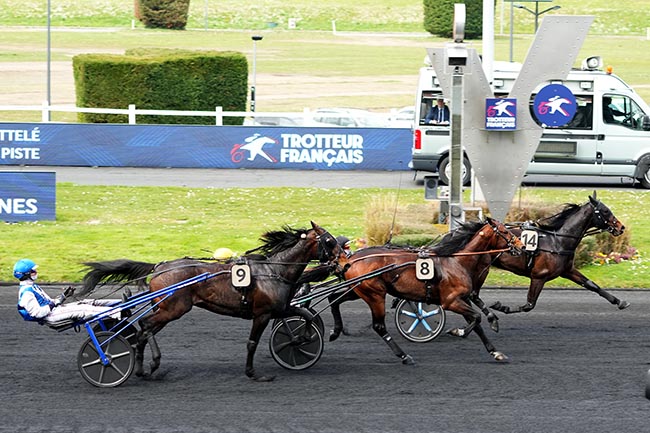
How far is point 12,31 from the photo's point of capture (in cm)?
6341

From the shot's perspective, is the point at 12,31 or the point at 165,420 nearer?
the point at 165,420

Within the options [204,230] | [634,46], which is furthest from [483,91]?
[634,46]

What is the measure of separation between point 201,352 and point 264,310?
1310 millimetres

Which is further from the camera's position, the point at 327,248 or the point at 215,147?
the point at 215,147

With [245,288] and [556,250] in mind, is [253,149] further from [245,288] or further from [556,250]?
[245,288]

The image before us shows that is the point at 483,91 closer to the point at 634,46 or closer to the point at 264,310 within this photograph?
the point at 264,310

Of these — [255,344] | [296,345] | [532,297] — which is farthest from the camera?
[532,297]

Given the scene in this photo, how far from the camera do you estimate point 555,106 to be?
17625 millimetres

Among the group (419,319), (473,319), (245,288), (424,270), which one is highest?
(424,270)

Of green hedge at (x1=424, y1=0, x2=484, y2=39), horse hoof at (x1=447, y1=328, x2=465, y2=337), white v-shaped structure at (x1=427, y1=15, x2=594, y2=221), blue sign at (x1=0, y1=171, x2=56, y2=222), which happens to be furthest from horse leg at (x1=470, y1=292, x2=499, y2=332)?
green hedge at (x1=424, y1=0, x2=484, y2=39)

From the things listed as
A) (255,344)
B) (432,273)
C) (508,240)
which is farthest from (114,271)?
(508,240)

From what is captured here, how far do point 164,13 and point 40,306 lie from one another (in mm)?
55992

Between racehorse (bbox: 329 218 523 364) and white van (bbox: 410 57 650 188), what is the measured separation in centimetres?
1212

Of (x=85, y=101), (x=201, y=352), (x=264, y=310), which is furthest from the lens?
(x=85, y=101)
